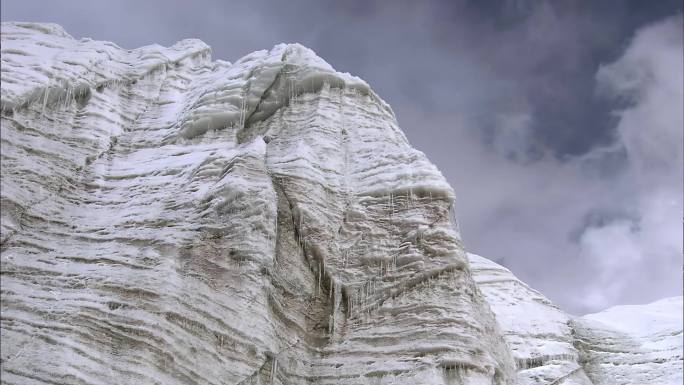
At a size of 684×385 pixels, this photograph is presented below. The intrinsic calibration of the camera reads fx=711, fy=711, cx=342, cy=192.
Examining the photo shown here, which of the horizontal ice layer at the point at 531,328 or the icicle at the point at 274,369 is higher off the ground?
the horizontal ice layer at the point at 531,328

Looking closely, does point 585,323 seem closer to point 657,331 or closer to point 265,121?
point 657,331

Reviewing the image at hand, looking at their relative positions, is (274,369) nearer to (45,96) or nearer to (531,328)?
(45,96)

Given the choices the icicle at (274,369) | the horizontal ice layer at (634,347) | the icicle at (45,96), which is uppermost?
the icicle at (45,96)

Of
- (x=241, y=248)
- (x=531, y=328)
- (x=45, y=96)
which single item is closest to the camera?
(x=241, y=248)

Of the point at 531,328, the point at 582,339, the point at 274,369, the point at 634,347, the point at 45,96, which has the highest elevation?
the point at 45,96

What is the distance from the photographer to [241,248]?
47.9 ft

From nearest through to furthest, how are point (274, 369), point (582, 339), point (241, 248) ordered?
point (274, 369), point (241, 248), point (582, 339)

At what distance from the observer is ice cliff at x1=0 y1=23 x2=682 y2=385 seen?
13031 millimetres

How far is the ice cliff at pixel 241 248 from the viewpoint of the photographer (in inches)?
513

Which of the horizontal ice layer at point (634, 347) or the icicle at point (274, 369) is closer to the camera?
the icicle at point (274, 369)

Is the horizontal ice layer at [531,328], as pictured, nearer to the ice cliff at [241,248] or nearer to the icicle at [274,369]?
the ice cliff at [241,248]

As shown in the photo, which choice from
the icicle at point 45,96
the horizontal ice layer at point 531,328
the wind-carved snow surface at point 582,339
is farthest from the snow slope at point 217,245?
the wind-carved snow surface at point 582,339

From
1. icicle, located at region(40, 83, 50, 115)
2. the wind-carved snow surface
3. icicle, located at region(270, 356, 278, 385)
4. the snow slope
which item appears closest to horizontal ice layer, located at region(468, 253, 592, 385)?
the wind-carved snow surface

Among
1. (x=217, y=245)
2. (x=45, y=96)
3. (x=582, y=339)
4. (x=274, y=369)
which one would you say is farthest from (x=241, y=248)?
(x=582, y=339)
